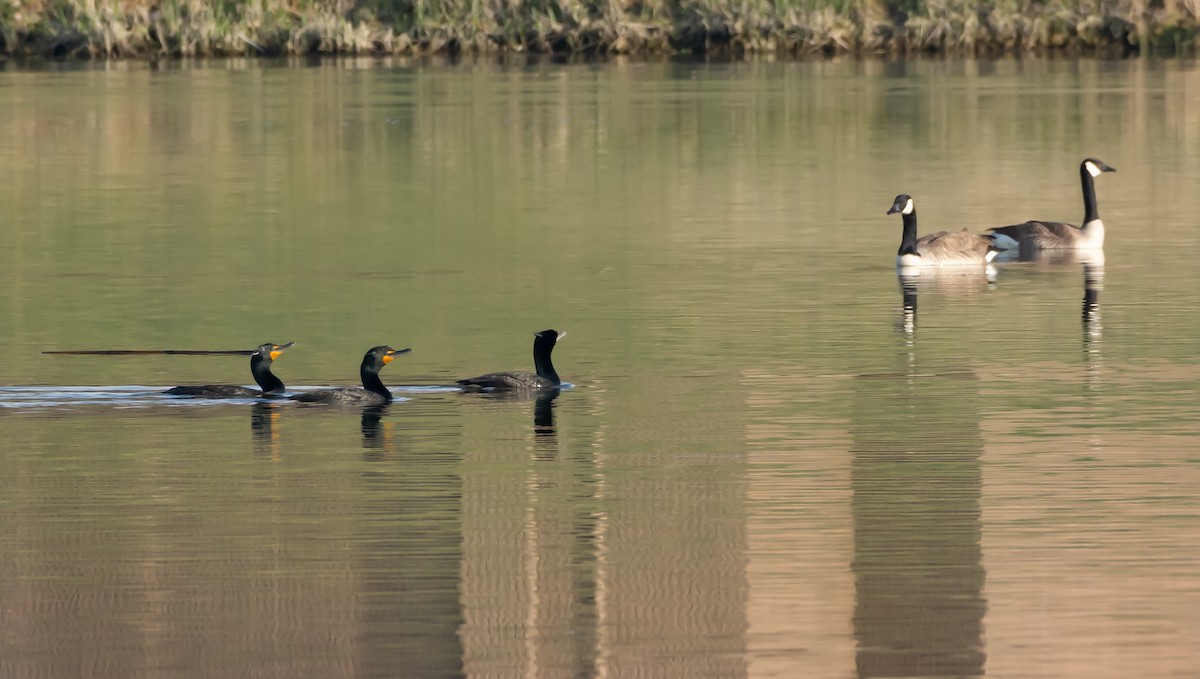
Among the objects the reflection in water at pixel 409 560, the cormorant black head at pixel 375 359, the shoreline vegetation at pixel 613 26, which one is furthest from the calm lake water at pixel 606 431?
the shoreline vegetation at pixel 613 26

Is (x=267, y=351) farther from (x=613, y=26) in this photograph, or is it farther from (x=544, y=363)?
(x=613, y=26)

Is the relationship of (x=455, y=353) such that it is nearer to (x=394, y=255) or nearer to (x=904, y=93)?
(x=394, y=255)

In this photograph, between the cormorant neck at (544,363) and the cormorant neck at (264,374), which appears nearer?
the cormorant neck at (264,374)

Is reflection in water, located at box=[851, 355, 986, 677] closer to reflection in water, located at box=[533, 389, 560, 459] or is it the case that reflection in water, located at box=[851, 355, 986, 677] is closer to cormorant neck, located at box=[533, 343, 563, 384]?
reflection in water, located at box=[533, 389, 560, 459]

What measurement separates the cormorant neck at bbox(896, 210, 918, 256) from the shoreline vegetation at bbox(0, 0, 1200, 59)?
3916 centimetres

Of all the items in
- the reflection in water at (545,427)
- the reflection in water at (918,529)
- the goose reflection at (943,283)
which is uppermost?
the goose reflection at (943,283)

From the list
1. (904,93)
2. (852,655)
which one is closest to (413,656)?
(852,655)

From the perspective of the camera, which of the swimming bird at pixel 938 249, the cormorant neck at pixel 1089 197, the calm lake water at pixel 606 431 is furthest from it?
the cormorant neck at pixel 1089 197

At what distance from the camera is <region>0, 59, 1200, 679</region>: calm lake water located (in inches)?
404

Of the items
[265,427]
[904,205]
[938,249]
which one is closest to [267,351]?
[265,427]

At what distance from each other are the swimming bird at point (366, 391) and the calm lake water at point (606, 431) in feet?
0.61

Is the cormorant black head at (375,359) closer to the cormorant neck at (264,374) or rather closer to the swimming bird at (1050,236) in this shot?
the cormorant neck at (264,374)

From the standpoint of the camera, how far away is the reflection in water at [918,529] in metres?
9.96

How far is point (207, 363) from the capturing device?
18125 mm
